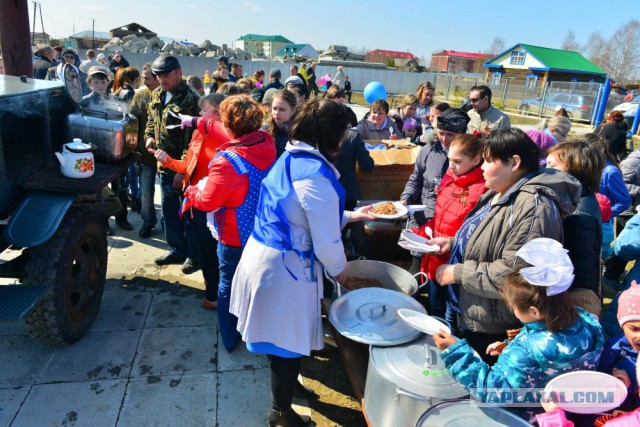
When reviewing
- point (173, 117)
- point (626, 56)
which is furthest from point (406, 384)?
point (626, 56)

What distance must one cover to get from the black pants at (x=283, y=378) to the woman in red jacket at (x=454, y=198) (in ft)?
3.42

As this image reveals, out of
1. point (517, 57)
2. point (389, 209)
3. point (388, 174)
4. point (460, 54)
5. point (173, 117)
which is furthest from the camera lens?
point (460, 54)

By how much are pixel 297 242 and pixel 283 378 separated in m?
0.83

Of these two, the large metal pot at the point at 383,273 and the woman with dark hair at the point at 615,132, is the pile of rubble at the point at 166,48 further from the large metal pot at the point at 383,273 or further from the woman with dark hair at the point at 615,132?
the large metal pot at the point at 383,273

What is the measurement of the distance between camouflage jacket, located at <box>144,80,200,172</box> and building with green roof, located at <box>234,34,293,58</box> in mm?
87700

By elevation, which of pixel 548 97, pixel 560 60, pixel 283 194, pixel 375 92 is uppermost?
pixel 560 60

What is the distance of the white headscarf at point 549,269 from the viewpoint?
169cm

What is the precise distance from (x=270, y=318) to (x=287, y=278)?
241mm

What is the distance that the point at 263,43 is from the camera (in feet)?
304

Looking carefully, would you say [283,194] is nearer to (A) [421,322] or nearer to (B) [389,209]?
(A) [421,322]

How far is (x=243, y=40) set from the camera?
3760 inches

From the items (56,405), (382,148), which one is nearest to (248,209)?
(56,405)

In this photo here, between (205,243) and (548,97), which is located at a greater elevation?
(548,97)

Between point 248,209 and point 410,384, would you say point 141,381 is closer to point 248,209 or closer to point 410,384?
point 248,209
